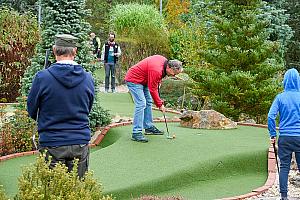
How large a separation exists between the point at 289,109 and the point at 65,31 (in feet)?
15.3

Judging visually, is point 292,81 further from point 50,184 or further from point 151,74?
point 50,184

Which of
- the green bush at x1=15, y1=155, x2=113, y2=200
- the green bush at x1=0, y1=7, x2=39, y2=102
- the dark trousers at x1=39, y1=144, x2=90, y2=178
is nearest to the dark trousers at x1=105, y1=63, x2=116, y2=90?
the green bush at x1=0, y1=7, x2=39, y2=102

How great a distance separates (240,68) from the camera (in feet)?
43.8

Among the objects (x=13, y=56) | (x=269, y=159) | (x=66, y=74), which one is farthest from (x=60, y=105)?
(x=13, y=56)

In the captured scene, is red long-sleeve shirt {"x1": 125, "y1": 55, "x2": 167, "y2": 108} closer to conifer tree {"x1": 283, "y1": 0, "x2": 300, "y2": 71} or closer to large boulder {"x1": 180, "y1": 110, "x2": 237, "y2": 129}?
large boulder {"x1": 180, "y1": 110, "x2": 237, "y2": 129}

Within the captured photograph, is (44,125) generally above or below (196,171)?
above

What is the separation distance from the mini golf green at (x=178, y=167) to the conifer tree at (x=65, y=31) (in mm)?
994

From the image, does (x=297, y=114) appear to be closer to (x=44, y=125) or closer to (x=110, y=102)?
(x=44, y=125)

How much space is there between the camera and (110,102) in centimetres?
1512

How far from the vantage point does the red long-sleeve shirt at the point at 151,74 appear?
8.06m

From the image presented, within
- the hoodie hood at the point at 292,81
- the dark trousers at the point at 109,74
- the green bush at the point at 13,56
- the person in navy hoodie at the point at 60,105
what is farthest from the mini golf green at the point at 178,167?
the dark trousers at the point at 109,74

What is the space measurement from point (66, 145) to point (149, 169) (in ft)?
9.01

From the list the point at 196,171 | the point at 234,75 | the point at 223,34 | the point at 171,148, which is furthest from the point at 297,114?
the point at 223,34

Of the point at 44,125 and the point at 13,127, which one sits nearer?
the point at 44,125
